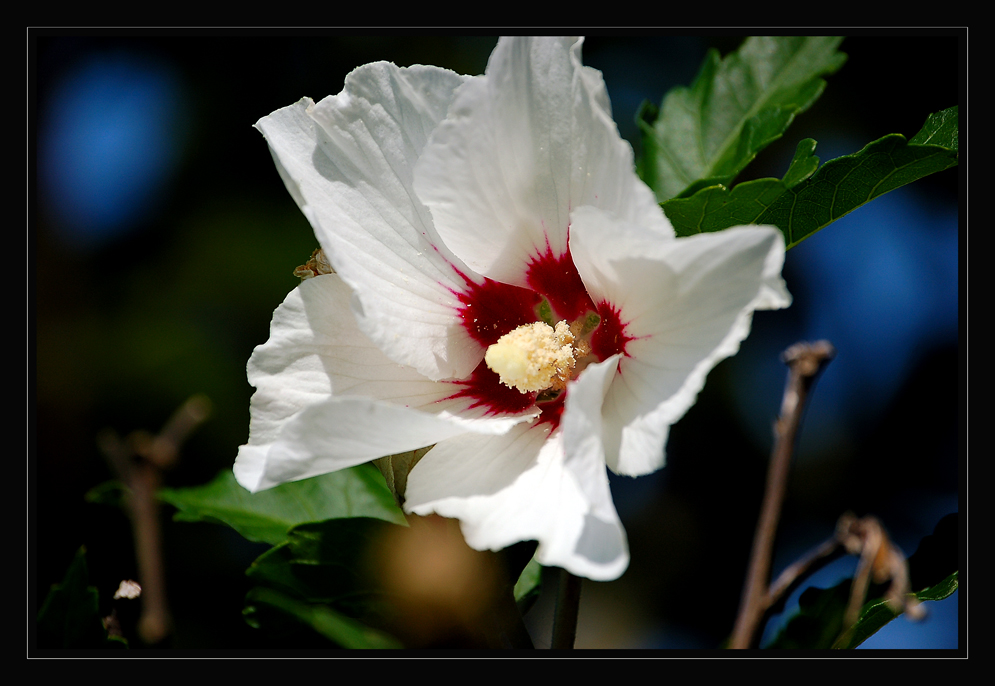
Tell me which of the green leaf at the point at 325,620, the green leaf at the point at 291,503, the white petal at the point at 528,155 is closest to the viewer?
the white petal at the point at 528,155

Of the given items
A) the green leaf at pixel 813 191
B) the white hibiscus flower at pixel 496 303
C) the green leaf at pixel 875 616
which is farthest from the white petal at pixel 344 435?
the green leaf at pixel 875 616

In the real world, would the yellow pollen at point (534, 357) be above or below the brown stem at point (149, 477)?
above

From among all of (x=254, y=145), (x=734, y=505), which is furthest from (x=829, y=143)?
(x=254, y=145)

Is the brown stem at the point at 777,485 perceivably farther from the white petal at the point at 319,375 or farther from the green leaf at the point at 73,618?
the green leaf at the point at 73,618

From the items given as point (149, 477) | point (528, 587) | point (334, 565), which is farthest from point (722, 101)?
point (149, 477)

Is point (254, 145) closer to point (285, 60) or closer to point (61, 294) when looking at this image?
point (285, 60)

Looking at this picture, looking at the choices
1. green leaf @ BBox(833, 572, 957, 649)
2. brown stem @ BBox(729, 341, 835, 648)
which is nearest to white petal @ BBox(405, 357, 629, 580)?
brown stem @ BBox(729, 341, 835, 648)

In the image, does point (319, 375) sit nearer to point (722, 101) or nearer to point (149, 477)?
point (149, 477)
